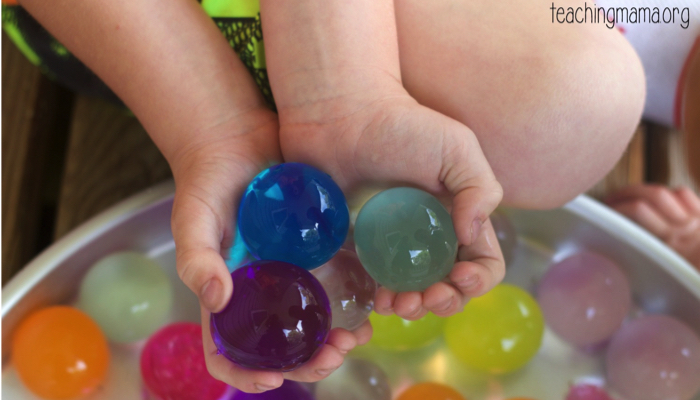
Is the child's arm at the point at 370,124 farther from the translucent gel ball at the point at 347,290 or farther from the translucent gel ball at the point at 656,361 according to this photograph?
the translucent gel ball at the point at 656,361

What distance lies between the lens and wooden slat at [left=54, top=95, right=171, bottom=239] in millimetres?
999

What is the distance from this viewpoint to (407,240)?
569 mm

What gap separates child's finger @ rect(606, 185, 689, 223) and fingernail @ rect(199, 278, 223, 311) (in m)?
0.78

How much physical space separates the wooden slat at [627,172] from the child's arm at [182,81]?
2.21 ft

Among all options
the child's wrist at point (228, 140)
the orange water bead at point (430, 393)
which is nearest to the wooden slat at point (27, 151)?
the child's wrist at point (228, 140)

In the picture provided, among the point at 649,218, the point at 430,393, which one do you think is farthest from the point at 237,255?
the point at 649,218

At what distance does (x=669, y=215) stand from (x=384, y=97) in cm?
62

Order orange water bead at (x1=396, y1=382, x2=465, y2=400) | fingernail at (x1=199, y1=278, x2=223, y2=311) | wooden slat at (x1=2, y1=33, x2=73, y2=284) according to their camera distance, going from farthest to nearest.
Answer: wooden slat at (x1=2, y1=33, x2=73, y2=284), orange water bead at (x1=396, y1=382, x2=465, y2=400), fingernail at (x1=199, y1=278, x2=223, y2=311)

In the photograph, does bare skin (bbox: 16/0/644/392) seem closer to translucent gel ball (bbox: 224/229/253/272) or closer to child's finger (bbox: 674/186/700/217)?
translucent gel ball (bbox: 224/229/253/272)

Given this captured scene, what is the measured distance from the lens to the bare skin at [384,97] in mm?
619

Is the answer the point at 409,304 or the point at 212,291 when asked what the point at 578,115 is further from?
the point at 212,291

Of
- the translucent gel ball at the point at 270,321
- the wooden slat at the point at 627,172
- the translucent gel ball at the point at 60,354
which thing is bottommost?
the wooden slat at the point at 627,172

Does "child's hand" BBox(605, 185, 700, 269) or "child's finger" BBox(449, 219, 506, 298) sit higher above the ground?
"child's finger" BBox(449, 219, 506, 298)

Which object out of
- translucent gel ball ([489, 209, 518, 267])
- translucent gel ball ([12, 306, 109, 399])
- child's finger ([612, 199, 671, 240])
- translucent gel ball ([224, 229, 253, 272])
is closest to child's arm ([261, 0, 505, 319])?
translucent gel ball ([224, 229, 253, 272])
